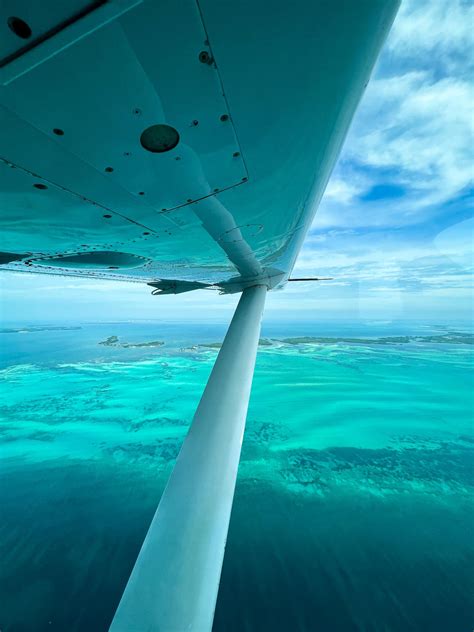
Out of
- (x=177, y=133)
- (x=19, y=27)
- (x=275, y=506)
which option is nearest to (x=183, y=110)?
(x=177, y=133)

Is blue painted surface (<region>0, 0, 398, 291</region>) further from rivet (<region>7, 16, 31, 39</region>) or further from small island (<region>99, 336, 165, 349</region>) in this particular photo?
small island (<region>99, 336, 165, 349</region>)

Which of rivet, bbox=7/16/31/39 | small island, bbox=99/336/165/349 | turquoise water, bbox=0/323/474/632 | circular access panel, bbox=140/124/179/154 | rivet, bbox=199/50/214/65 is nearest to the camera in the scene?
rivet, bbox=7/16/31/39

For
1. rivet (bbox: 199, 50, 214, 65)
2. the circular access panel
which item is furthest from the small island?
rivet (bbox: 199, 50, 214, 65)

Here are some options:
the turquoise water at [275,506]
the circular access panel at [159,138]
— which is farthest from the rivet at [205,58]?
the turquoise water at [275,506]

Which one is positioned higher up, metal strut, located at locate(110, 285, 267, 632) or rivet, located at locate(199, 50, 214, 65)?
rivet, located at locate(199, 50, 214, 65)

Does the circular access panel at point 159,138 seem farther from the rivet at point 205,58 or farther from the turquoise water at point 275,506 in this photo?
the turquoise water at point 275,506
